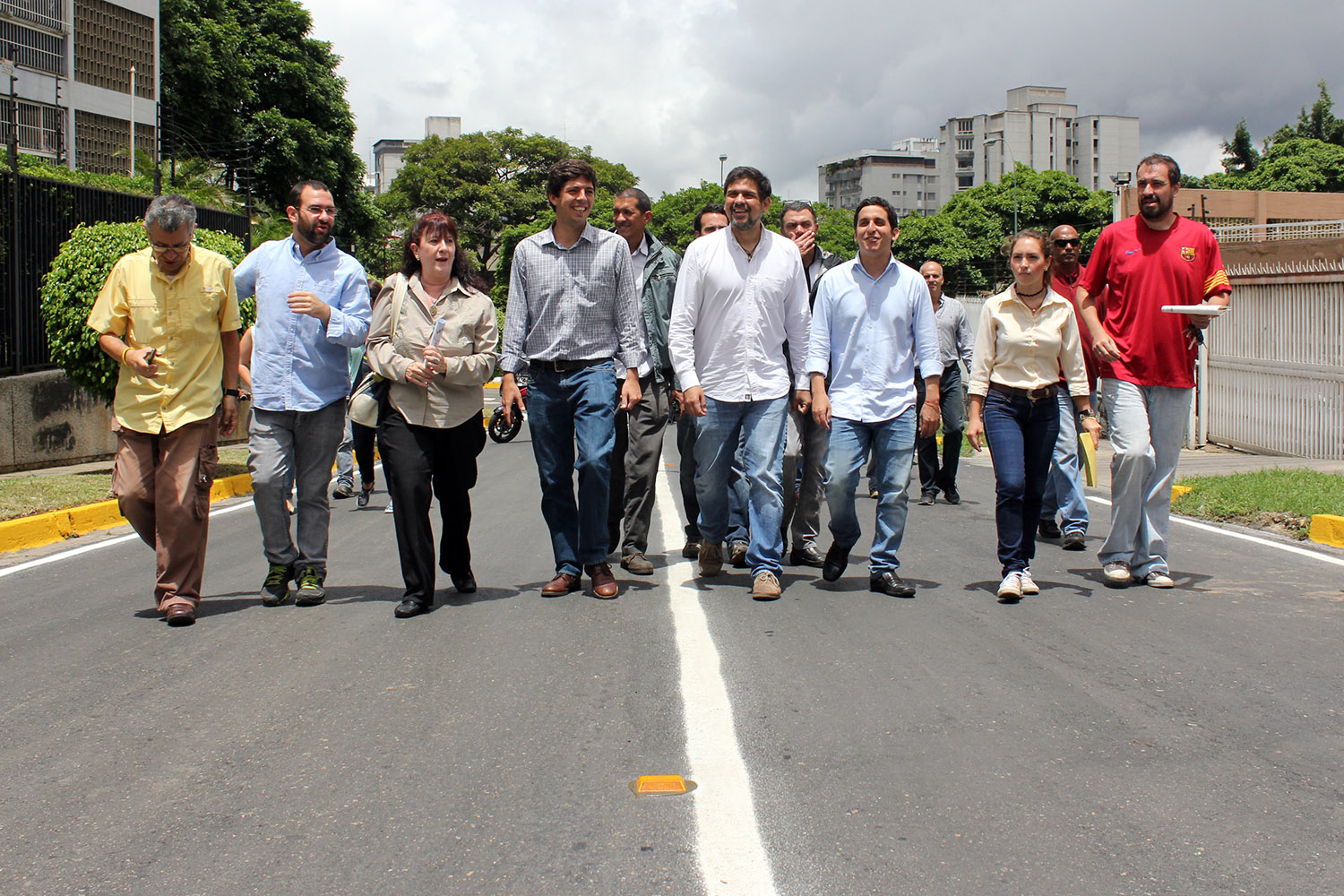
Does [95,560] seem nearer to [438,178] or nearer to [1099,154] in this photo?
[438,178]

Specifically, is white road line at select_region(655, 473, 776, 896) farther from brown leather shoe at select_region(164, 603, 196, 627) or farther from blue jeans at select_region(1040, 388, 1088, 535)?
blue jeans at select_region(1040, 388, 1088, 535)

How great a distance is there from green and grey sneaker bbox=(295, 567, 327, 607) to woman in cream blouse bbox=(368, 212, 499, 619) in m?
0.53

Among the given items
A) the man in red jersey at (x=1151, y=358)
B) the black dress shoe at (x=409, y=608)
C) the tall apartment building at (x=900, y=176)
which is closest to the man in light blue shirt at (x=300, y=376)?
the black dress shoe at (x=409, y=608)

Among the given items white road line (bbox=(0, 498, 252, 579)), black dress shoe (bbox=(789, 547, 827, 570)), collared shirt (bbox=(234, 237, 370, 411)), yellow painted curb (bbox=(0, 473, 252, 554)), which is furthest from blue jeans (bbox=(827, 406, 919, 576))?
white road line (bbox=(0, 498, 252, 579))

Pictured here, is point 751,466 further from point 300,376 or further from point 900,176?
point 900,176

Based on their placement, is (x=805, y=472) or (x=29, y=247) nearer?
(x=805, y=472)

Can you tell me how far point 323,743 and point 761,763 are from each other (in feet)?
4.61

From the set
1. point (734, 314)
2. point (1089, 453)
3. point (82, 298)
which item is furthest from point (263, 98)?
point (734, 314)

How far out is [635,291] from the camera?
6316mm

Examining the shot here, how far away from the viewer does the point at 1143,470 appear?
6508mm

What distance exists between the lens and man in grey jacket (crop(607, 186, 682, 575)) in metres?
6.77

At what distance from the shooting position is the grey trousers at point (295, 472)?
6.04 meters

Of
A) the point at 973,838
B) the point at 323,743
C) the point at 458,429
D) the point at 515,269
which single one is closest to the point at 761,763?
the point at 973,838

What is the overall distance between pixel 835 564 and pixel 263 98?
43.5m
